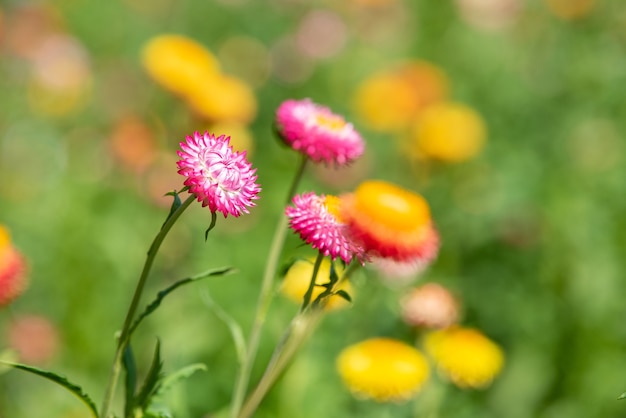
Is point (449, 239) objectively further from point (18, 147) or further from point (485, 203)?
point (18, 147)

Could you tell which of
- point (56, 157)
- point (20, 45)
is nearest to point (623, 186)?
point (56, 157)

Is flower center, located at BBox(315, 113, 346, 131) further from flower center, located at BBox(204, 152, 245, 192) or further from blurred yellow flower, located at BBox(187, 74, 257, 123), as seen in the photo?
blurred yellow flower, located at BBox(187, 74, 257, 123)

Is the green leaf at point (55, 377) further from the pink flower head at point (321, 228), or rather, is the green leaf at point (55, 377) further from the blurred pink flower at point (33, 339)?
the blurred pink flower at point (33, 339)

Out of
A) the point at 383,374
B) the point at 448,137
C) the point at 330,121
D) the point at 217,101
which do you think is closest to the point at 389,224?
the point at 330,121

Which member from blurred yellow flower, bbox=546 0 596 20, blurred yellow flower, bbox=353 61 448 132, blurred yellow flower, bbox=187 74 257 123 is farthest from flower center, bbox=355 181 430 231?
blurred yellow flower, bbox=546 0 596 20

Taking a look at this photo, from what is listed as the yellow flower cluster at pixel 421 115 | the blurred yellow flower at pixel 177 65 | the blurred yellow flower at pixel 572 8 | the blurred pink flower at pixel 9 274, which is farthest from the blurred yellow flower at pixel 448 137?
the blurred pink flower at pixel 9 274

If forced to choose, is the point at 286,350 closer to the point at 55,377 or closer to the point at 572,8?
the point at 55,377
